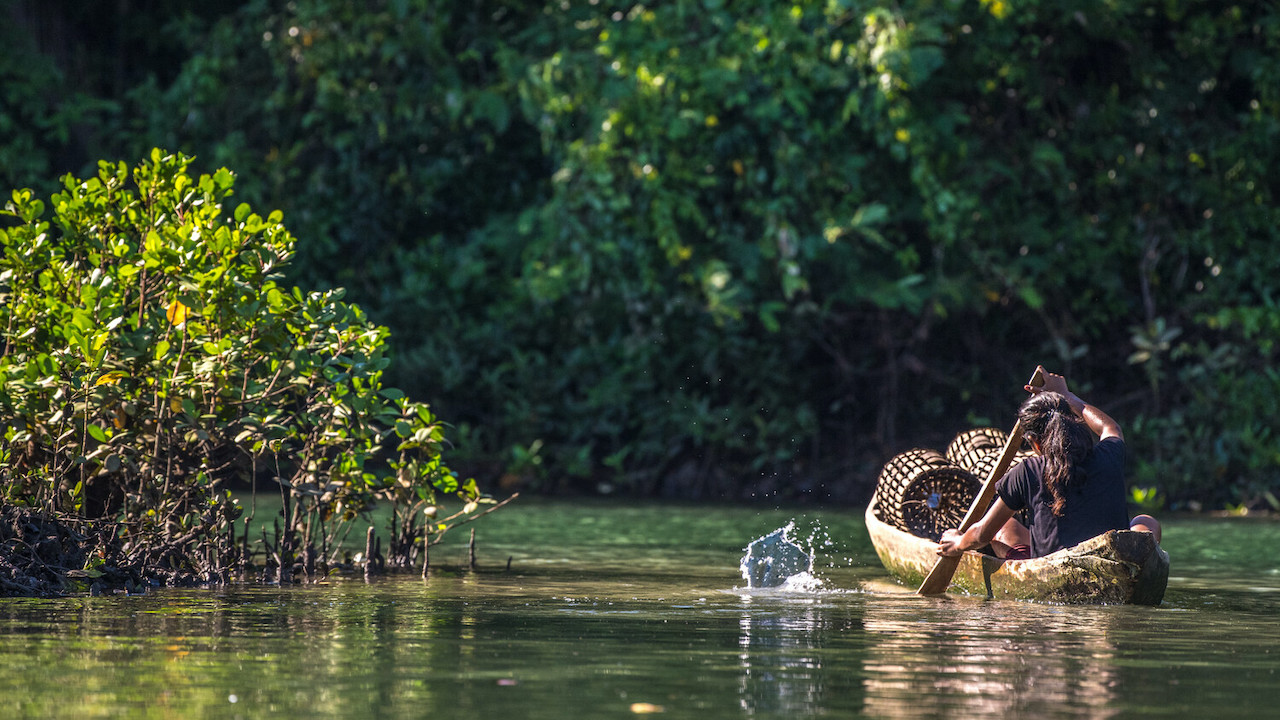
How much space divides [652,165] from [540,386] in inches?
158

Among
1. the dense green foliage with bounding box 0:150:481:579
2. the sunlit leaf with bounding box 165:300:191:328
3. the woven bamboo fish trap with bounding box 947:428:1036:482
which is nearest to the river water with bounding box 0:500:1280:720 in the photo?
the dense green foliage with bounding box 0:150:481:579

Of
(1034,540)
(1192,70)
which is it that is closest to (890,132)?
(1192,70)

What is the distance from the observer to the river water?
6.21m

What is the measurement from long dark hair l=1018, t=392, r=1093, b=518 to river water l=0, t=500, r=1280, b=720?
71cm

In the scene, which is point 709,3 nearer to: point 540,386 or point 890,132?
point 890,132

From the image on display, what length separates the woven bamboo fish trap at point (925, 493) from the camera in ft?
41.3

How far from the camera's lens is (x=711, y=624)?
8852 mm

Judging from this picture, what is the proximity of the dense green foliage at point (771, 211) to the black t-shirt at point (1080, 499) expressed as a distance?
9217 millimetres

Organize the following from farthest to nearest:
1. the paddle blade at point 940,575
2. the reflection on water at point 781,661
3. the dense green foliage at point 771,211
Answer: the dense green foliage at point 771,211
the paddle blade at point 940,575
the reflection on water at point 781,661

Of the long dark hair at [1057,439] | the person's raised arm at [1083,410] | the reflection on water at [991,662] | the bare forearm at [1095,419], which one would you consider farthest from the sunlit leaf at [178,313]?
the bare forearm at [1095,419]

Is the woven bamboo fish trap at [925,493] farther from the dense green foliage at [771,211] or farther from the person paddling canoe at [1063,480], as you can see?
the dense green foliage at [771,211]

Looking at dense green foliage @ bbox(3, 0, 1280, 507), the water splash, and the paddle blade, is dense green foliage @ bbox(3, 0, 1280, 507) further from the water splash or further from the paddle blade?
the paddle blade

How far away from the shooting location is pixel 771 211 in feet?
65.5

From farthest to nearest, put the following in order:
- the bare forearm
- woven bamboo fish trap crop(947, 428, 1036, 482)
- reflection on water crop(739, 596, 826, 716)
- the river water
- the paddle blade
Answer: woven bamboo fish trap crop(947, 428, 1036, 482) → the paddle blade → the bare forearm → reflection on water crop(739, 596, 826, 716) → the river water
